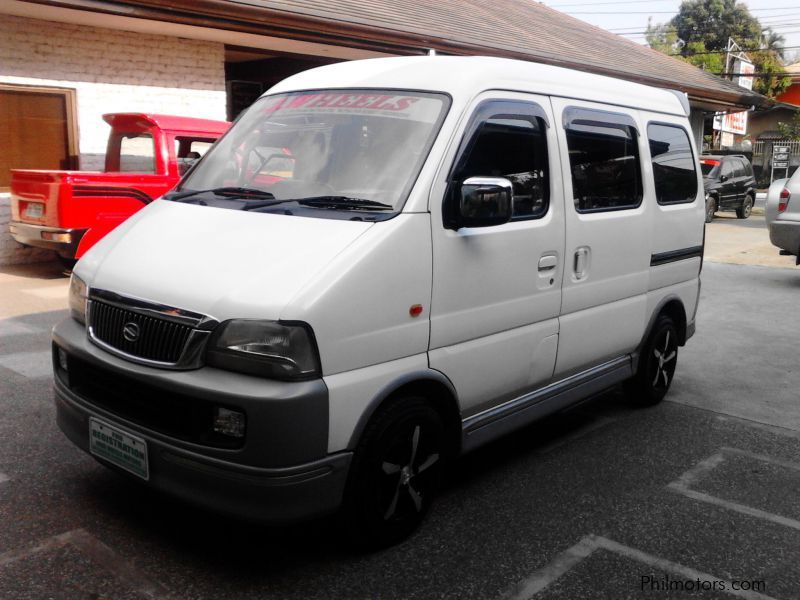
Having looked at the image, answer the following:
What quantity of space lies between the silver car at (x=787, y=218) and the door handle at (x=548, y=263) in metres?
7.38

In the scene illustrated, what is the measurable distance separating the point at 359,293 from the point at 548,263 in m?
1.35

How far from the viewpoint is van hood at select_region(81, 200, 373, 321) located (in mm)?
2883

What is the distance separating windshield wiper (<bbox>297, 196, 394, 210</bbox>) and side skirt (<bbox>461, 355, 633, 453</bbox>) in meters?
1.11

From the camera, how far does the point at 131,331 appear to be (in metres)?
3.07

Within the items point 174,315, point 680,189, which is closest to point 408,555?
point 174,315

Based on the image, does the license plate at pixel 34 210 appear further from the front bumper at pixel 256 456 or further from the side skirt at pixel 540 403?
the side skirt at pixel 540 403

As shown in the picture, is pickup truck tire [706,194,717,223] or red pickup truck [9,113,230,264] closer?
red pickup truck [9,113,230,264]

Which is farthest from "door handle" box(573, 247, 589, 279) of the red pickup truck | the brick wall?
the brick wall

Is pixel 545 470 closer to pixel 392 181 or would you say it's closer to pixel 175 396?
pixel 392 181

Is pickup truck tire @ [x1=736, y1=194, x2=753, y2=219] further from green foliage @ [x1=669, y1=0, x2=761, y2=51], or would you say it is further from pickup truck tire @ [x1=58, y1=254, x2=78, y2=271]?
green foliage @ [x1=669, y1=0, x2=761, y2=51]

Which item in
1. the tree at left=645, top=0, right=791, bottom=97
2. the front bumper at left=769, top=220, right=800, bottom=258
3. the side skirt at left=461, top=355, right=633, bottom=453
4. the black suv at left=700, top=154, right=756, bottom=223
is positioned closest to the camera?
the side skirt at left=461, top=355, right=633, bottom=453

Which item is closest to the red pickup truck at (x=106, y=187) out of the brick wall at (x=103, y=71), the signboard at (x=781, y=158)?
the brick wall at (x=103, y=71)

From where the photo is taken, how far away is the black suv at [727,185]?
1961 centimetres

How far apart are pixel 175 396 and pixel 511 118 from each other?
205 centimetres
